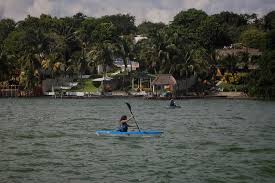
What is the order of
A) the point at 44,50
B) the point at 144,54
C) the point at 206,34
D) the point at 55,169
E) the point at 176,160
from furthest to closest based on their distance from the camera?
the point at 206,34, the point at 44,50, the point at 144,54, the point at 176,160, the point at 55,169

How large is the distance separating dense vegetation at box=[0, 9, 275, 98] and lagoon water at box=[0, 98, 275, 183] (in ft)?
153

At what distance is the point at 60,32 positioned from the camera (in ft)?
431

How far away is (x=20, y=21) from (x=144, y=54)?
54769mm

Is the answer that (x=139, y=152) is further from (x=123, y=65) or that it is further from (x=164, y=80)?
(x=123, y=65)

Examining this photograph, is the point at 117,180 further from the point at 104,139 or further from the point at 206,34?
the point at 206,34

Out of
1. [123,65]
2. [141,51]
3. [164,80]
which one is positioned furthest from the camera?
[123,65]

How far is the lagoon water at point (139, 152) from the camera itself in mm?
24078

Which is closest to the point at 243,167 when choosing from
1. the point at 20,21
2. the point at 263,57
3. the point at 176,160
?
the point at 176,160

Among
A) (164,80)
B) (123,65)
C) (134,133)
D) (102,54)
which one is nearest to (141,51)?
(102,54)

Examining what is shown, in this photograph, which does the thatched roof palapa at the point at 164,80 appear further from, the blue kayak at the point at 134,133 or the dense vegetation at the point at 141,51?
the blue kayak at the point at 134,133

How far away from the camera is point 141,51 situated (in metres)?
102

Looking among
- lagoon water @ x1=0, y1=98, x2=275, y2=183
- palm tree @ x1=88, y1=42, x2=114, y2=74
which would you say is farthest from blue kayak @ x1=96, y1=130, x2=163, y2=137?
palm tree @ x1=88, y1=42, x2=114, y2=74

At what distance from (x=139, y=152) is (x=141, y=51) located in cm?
7266

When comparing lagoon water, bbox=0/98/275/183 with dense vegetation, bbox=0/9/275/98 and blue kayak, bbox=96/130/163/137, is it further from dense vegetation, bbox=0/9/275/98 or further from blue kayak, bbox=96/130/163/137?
dense vegetation, bbox=0/9/275/98
